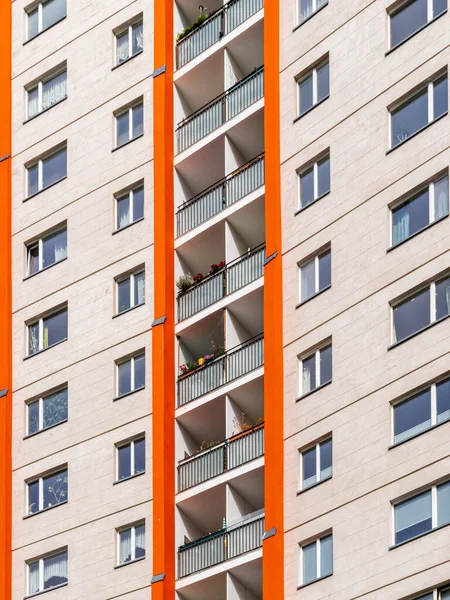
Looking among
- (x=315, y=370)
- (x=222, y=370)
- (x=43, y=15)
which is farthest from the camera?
(x=43, y=15)

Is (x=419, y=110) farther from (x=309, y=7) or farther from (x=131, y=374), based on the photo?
(x=131, y=374)

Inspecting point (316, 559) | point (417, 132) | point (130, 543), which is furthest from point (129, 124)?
point (316, 559)

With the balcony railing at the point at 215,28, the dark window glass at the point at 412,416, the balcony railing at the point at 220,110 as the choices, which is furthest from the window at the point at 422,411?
the balcony railing at the point at 215,28

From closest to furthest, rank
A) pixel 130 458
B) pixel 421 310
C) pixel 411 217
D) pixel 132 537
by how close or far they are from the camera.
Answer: pixel 421 310, pixel 411 217, pixel 132 537, pixel 130 458

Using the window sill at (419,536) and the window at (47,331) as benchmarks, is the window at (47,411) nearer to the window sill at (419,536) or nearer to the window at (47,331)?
the window at (47,331)

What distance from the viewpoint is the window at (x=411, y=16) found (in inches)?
2450

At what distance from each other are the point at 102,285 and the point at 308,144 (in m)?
10.1

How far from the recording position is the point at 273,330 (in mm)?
65375

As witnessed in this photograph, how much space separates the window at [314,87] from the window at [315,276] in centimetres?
512

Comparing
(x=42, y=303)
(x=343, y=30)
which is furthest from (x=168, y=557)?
(x=343, y=30)

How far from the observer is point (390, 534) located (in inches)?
2304

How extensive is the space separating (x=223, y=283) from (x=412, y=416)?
12497 mm

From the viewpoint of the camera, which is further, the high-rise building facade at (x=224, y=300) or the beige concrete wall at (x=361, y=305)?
the high-rise building facade at (x=224, y=300)

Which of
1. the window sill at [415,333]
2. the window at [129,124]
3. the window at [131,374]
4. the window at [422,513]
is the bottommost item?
the window at [422,513]
